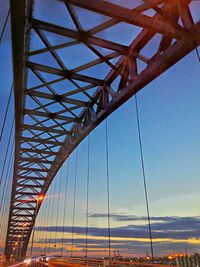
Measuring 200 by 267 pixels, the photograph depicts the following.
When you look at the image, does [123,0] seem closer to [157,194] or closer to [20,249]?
[157,194]

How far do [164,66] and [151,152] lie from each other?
14.6 ft

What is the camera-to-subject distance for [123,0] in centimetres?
636

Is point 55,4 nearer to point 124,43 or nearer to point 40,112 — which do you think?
point 124,43

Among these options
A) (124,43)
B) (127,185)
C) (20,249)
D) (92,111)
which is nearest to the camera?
(124,43)

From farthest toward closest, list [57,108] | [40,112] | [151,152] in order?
[57,108]
[40,112]
[151,152]

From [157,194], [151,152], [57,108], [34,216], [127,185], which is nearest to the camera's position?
[157,194]

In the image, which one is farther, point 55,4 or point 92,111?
point 92,111

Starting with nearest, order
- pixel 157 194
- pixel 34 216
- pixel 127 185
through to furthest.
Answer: pixel 157 194 → pixel 127 185 → pixel 34 216

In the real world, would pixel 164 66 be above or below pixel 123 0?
below

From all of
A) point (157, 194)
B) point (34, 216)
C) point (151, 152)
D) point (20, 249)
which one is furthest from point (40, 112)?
point (20, 249)

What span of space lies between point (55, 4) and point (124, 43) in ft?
7.19

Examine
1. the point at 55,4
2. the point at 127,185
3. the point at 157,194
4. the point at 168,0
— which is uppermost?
the point at 55,4

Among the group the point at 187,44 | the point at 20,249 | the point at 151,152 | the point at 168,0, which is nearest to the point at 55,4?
the point at 168,0

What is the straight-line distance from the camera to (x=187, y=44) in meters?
5.47
